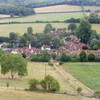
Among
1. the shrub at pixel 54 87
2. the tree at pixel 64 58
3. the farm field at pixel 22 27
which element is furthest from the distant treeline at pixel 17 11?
the shrub at pixel 54 87

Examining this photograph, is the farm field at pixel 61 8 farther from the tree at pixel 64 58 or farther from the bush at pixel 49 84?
the bush at pixel 49 84

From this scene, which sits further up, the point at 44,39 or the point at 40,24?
the point at 40,24

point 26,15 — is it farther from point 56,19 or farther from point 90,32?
point 90,32

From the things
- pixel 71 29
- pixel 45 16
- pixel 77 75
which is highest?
pixel 45 16

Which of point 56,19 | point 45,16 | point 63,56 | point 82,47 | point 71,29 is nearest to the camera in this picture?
point 63,56

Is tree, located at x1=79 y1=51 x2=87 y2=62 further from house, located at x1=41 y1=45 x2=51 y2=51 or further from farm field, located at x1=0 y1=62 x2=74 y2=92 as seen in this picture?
house, located at x1=41 y1=45 x2=51 y2=51

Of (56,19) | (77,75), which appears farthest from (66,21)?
(77,75)

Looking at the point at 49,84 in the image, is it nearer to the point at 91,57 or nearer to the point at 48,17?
the point at 91,57
